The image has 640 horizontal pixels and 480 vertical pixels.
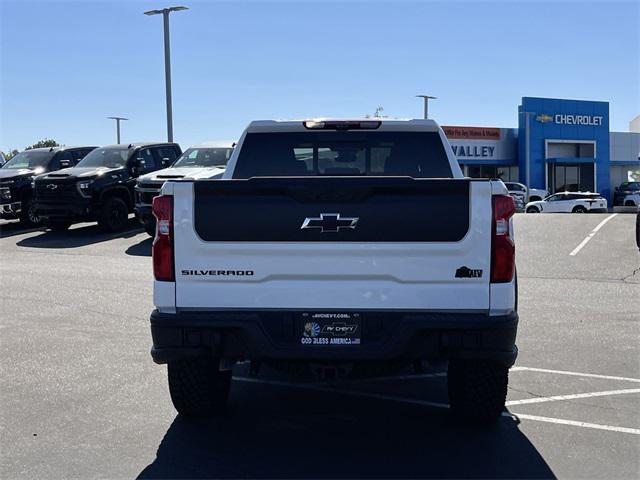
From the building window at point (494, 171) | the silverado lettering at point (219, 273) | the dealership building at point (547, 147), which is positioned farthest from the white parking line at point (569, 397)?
the building window at point (494, 171)

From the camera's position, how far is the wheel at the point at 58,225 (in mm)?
17630

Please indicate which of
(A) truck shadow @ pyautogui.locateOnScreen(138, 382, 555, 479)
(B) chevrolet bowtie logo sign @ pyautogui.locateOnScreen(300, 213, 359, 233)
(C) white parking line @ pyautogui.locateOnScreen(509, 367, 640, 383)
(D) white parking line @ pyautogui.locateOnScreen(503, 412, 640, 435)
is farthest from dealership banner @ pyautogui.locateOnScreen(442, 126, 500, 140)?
(B) chevrolet bowtie logo sign @ pyautogui.locateOnScreen(300, 213, 359, 233)

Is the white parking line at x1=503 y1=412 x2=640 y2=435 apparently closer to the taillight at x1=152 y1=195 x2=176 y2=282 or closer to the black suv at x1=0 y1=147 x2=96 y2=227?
the taillight at x1=152 y1=195 x2=176 y2=282

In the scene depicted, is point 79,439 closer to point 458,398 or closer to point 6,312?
point 458,398

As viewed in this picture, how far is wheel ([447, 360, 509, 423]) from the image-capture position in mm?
4641

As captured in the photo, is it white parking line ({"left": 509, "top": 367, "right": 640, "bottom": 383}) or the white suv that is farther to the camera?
the white suv

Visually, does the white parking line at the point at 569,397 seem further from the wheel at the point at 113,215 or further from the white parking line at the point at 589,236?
the wheel at the point at 113,215

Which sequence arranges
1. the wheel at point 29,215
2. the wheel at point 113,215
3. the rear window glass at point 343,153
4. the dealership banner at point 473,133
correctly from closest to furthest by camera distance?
the rear window glass at point 343,153, the wheel at point 113,215, the wheel at point 29,215, the dealership banner at point 473,133

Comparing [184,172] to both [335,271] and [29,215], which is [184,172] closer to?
[29,215]

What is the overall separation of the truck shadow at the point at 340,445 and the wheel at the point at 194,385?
0.37ft

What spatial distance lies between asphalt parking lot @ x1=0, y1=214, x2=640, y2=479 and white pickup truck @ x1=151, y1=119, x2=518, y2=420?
2.03 feet

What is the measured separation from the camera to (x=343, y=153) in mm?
5895

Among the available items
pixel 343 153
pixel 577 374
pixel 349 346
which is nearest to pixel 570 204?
pixel 577 374

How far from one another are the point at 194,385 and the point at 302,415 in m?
0.85
